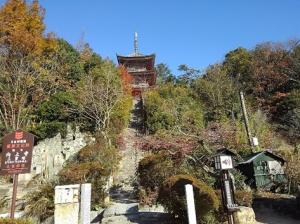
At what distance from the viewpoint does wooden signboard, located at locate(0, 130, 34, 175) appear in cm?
866

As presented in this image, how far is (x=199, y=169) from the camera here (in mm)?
13148

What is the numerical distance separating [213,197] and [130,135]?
16.2m

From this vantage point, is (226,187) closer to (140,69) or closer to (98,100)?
(98,100)

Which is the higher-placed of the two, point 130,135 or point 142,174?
point 130,135

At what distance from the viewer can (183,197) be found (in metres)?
8.57

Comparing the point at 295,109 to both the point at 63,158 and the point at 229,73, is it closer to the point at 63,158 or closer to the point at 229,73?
the point at 229,73

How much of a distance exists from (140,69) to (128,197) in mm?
27337

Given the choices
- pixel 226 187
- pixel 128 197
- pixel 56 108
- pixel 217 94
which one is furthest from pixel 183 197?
pixel 217 94

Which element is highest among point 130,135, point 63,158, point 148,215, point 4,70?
point 4,70

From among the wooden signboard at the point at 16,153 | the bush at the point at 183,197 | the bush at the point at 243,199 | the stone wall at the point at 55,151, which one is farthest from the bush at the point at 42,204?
the bush at the point at 243,199

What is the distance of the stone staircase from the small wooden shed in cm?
506

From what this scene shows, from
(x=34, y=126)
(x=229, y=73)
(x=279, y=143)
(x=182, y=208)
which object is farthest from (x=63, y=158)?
(x=229, y=73)

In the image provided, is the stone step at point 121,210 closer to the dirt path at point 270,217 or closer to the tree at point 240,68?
the dirt path at point 270,217

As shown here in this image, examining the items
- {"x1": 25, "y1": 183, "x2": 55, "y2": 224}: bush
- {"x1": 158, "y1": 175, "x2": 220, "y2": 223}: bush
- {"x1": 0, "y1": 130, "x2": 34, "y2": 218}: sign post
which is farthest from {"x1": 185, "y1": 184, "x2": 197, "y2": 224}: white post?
{"x1": 25, "y1": 183, "x2": 55, "y2": 224}: bush
